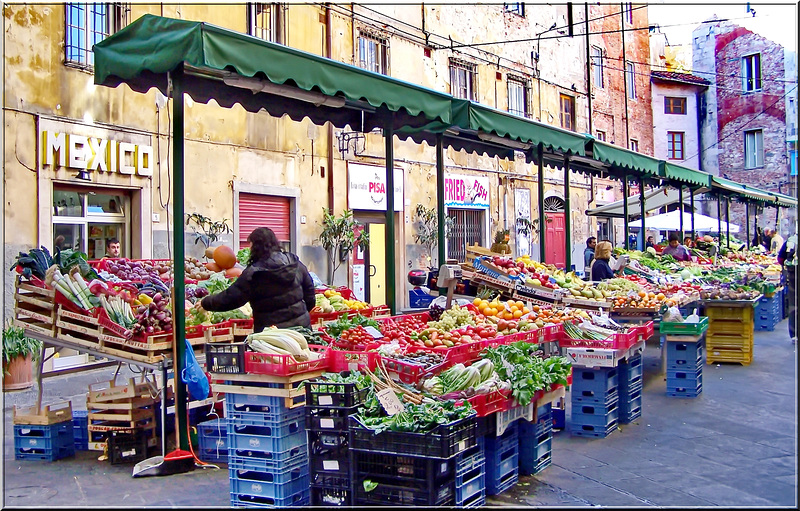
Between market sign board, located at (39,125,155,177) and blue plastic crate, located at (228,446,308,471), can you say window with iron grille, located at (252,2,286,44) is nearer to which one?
market sign board, located at (39,125,155,177)

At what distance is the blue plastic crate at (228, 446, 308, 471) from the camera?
15.8ft

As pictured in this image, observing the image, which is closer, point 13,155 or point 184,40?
point 184,40

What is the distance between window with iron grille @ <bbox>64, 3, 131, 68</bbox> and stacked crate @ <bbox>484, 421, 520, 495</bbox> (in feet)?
29.9

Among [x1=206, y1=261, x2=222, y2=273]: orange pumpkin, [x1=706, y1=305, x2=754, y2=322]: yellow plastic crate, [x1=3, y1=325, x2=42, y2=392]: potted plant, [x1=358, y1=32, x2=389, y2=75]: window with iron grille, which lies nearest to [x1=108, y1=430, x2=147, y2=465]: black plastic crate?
[x1=206, y1=261, x2=222, y2=273]: orange pumpkin

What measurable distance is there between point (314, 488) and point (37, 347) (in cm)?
676

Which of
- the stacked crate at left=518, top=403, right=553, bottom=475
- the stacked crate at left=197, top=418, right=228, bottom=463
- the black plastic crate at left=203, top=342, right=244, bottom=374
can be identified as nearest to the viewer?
the black plastic crate at left=203, top=342, right=244, bottom=374

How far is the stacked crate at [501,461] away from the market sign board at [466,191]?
15145 millimetres

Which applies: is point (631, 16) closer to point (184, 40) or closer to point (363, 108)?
point (363, 108)

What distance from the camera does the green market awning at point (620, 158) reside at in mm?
11484

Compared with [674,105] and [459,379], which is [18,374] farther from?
[674,105]

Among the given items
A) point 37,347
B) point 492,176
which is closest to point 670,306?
point 37,347

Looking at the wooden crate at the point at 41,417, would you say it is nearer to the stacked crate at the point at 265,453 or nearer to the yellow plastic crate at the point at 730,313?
the stacked crate at the point at 265,453

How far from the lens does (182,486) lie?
552 centimetres

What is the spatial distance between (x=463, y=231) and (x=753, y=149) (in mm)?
25278
